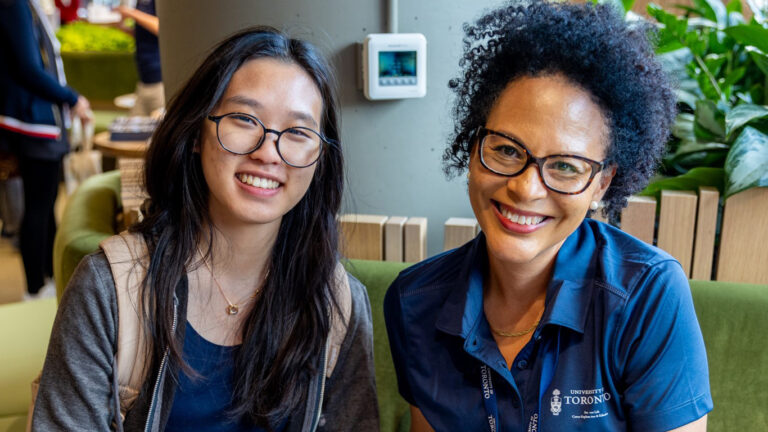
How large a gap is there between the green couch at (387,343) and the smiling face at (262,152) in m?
0.47

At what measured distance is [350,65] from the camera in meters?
1.94

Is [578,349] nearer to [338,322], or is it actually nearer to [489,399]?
[489,399]

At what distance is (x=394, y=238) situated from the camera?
1920mm

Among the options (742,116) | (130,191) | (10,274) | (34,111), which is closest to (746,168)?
(742,116)

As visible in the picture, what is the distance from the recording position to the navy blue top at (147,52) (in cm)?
424

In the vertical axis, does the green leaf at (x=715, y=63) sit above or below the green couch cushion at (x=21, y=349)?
above

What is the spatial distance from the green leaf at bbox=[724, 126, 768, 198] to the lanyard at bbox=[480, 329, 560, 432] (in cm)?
82

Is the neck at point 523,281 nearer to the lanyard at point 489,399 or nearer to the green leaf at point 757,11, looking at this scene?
the lanyard at point 489,399

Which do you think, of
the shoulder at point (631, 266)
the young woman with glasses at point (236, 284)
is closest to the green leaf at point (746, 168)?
the shoulder at point (631, 266)

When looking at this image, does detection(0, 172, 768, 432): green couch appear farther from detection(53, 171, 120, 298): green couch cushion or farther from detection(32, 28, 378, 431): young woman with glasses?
detection(32, 28, 378, 431): young woman with glasses

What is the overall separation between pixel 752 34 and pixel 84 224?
1987mm

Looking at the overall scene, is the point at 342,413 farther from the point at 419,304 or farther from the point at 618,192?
the point at 618,192

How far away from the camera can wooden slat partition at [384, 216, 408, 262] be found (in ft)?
6.26

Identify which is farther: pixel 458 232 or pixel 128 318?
pixel 458 232
